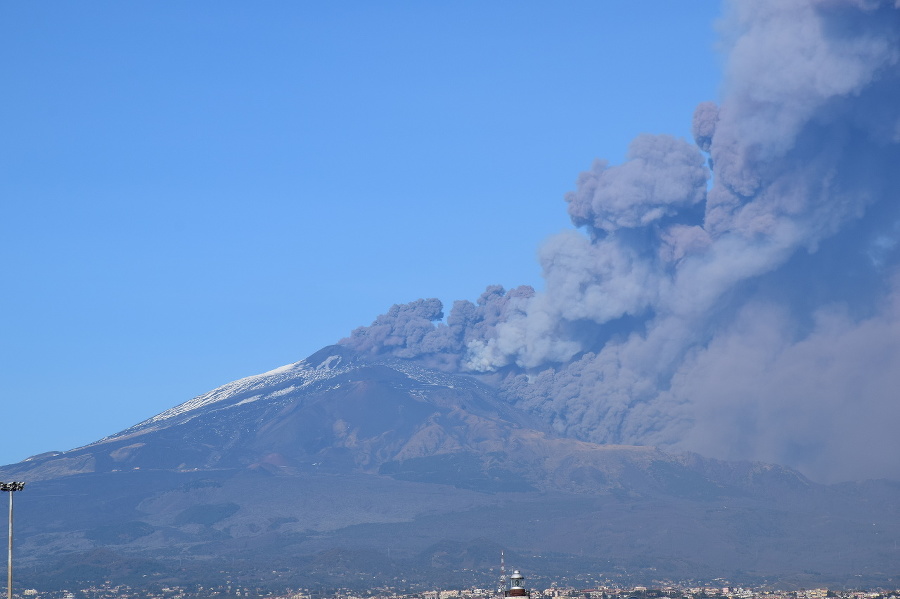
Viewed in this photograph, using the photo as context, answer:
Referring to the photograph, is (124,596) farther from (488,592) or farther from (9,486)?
(9,486)

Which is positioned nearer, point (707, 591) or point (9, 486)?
point (9, 486)

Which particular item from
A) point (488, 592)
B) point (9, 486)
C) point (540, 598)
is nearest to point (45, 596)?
point (488, 592)

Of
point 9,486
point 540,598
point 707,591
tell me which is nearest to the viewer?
point 9,486

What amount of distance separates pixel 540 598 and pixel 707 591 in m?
38.5

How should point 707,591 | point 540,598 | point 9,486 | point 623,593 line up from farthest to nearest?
point 707,591
point 623,593
point 540,598
point 9,486

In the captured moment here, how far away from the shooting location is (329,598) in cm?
19075

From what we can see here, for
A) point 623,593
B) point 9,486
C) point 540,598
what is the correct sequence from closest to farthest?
point 9,486 < point 540,598 < point 623,593

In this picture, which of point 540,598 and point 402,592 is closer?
point 540,598

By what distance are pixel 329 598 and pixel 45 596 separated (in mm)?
40011

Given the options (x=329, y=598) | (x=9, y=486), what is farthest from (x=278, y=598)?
(x=9, y=486)

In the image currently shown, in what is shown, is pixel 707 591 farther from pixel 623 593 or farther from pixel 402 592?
pixel 402 592

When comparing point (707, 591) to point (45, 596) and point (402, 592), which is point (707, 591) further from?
point (45, 596)

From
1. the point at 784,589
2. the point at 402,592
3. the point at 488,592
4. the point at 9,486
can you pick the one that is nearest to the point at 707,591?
the point at 784,589

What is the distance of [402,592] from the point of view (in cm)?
19950
